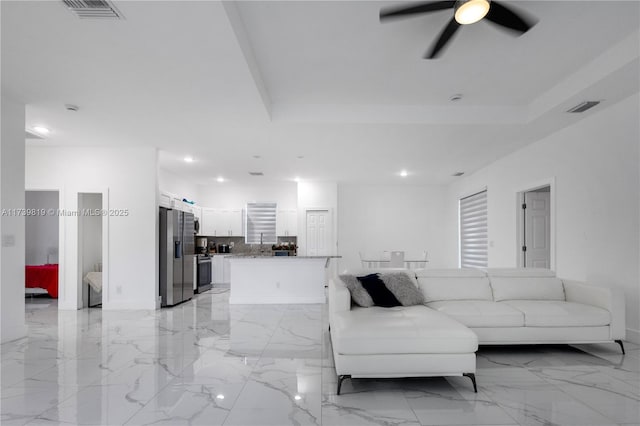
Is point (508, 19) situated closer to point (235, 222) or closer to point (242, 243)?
point (235, 222)

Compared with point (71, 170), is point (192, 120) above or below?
above

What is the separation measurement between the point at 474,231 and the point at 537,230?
226cm

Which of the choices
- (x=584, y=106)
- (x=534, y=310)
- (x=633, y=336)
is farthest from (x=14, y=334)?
(x=584, y=106)

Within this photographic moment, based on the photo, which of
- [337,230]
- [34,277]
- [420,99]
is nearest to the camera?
[420,99]

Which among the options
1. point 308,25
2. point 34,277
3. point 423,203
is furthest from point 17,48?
point 423,203

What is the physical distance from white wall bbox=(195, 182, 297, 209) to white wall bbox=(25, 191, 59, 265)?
10.5 feet

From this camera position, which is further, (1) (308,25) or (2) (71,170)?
(2) (71,170)

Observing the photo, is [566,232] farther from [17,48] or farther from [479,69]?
[17,48]

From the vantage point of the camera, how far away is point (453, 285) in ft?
14.8

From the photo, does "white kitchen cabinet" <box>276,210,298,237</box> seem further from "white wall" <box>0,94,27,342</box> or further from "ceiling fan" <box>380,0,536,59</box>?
"ceiling fan" <box>380,0,536,59</box>

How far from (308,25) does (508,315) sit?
3.31 m

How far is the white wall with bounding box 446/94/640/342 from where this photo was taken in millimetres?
4258

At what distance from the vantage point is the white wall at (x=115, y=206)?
20.8 ft

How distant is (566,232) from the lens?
5340 millimetres
